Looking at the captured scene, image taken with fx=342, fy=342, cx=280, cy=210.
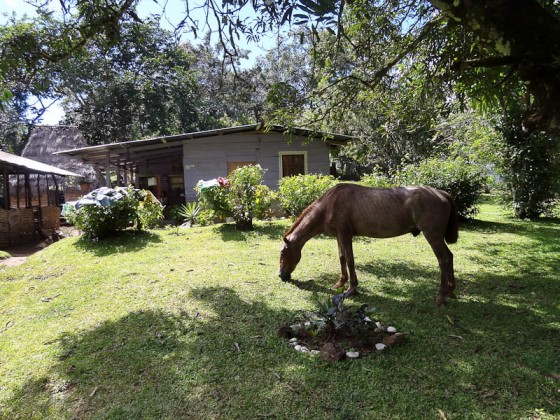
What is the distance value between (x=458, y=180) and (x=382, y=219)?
6.59 metres

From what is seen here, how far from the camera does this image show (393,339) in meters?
3.35

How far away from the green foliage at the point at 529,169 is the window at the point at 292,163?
7646 millimetres

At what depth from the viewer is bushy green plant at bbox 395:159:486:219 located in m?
9.92

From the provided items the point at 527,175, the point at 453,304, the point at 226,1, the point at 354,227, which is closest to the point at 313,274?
the point at 354,227

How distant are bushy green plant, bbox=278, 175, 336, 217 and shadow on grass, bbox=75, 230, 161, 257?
3.74m

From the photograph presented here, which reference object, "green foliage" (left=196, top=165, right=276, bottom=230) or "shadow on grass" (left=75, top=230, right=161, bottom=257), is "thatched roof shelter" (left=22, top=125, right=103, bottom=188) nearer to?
"shadow on grass" (left=75, top=230, right=161, bottom=257)

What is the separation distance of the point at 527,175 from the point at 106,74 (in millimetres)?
25890

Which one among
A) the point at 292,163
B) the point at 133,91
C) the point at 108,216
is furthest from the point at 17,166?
the point at 133,91

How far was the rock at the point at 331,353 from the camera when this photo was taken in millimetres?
3129

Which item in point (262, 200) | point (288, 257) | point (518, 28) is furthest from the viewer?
point (262, 200)

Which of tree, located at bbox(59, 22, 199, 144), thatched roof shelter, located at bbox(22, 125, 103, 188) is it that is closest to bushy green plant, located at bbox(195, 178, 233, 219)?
thatched roof shelter, located at bbox(22, 125, 103, 188)

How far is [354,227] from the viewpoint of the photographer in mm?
4883

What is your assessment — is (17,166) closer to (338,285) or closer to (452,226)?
(338,285)

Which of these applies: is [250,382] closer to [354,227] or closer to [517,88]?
[354,227]
